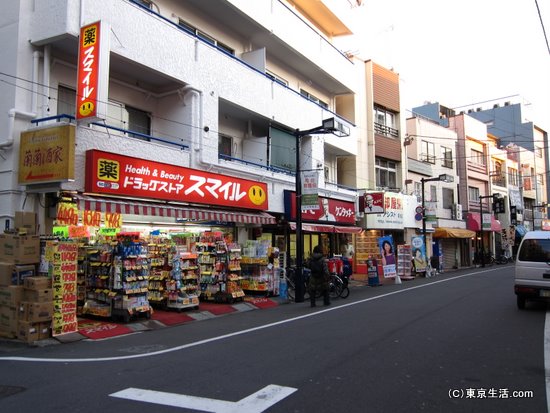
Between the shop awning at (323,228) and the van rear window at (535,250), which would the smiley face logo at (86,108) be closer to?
the shop awning at (323,228)

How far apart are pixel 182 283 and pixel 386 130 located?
2154cm

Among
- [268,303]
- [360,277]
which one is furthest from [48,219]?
[360,277]

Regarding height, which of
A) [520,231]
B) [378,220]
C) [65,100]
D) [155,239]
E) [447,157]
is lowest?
[155,239]

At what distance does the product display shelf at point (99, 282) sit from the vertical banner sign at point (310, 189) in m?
7.36

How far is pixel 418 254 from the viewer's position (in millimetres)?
27906

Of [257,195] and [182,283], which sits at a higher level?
[257,195]

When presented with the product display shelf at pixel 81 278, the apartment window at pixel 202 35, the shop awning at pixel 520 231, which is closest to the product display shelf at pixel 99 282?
→ the product display shelf at pixel 81 278

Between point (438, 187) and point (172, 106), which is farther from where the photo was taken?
point (438, 187)

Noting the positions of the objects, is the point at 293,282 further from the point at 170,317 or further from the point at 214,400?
the point at 214,400

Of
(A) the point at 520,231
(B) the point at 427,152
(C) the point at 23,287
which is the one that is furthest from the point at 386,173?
(A) the point at 520,231

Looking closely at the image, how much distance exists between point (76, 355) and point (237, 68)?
500 inches

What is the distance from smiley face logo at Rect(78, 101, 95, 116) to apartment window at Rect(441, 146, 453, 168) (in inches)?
1311

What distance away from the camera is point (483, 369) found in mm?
6535

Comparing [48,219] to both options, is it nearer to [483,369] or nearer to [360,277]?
[483,369]
